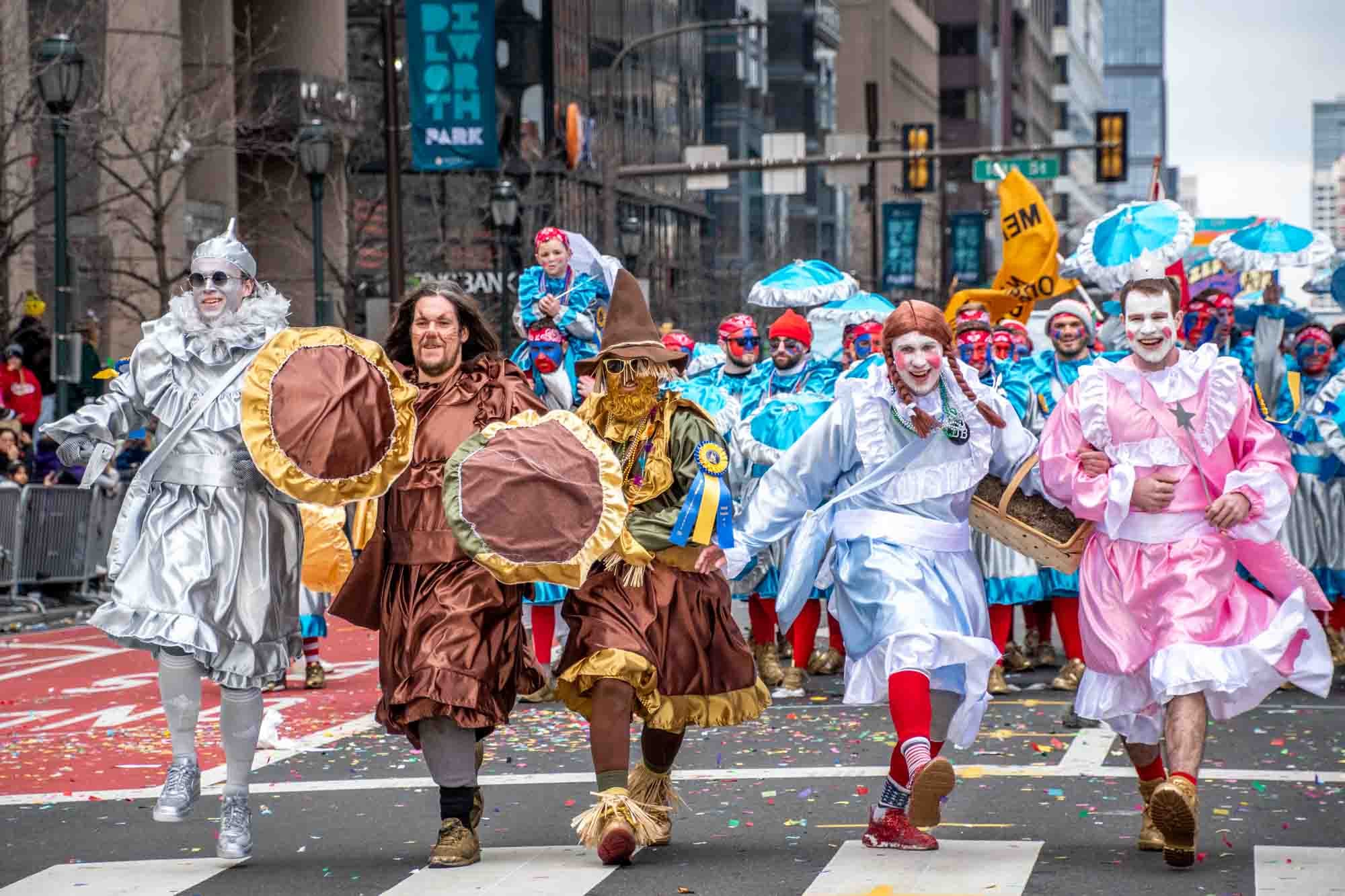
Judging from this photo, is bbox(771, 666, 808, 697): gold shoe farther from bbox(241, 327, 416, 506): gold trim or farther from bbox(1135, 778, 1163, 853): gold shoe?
bbox(241, 327, 416, 506): gold trim

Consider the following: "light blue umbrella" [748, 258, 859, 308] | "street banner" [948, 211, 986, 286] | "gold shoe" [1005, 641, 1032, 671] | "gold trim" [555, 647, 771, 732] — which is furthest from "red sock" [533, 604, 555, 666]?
"street banner" [948, 211, 986, 286]

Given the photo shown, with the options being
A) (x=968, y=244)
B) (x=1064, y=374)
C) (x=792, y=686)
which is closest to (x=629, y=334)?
(x=792, y=686)

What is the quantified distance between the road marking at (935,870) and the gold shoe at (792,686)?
4266 mm

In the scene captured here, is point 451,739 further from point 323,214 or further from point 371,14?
point 371,14

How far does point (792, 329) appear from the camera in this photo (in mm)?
12305

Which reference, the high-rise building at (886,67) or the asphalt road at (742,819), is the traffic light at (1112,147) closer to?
the asphalt road at (742,819)

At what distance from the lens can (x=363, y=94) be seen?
4447 centimetres

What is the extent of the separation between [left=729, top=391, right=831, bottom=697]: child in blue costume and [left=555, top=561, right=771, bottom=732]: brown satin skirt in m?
4.30

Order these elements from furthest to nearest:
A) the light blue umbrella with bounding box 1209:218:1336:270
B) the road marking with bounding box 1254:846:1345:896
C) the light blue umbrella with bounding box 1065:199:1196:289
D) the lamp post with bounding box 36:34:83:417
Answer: the lamp post with bounding box 36:34:83:417, the light blue umbrella with bounding box 1209:218:1336:270, the light blue umbrella with bounding box 1065:199:1196:289, the road marking with bounding box 1254:846:1345:896

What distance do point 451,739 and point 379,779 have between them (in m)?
2.01

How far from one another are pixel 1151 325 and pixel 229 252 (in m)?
3.12

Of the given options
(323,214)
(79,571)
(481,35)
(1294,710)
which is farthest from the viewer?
(323,214)

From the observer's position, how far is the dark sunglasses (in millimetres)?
7508

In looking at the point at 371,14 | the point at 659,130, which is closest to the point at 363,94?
the point at 371,14
